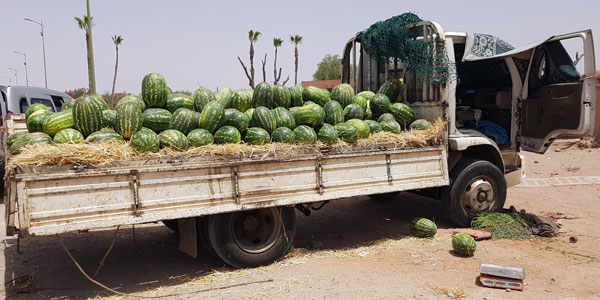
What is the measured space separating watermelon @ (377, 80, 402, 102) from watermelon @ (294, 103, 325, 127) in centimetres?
175

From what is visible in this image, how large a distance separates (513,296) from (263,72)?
26.8 metres

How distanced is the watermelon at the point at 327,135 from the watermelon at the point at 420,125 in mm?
1595

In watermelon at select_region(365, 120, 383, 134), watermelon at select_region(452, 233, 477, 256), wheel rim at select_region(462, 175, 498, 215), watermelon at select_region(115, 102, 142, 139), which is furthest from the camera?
wheel rim at select_region(462, 175, 498, 215)

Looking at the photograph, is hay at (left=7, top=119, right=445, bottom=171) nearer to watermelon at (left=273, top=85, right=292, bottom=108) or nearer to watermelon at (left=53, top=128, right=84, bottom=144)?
watermelon at (left=53, top=128, right=84, bottom=144)

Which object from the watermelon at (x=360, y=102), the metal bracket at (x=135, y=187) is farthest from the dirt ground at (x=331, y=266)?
the watermelon at (x=360, y=102)

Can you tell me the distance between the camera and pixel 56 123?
5.40 metres

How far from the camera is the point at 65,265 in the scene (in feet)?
19.5

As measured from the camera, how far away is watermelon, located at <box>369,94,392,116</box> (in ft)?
23.5

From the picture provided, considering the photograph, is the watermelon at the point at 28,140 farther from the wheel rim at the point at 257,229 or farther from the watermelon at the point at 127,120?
the wheel rim at the point at 257,229

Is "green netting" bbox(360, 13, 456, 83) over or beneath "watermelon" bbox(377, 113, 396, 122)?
over

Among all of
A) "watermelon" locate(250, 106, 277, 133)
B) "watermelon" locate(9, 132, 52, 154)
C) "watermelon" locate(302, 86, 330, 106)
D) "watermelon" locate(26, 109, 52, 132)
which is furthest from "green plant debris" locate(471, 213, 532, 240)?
"watermelon" locate(26, 109, 52, 132)

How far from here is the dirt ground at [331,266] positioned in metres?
4.86

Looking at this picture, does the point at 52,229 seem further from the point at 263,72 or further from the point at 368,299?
the point at 263,72

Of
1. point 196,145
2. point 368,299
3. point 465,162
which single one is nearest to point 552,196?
point 465,162
